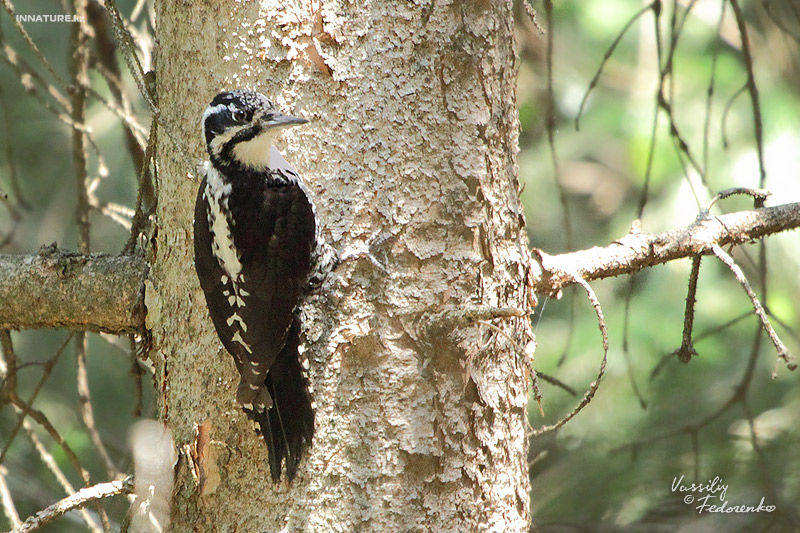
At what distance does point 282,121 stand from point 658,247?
1.08 metres

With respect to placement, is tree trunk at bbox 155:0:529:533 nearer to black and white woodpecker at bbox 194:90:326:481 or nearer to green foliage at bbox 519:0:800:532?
black and white woodpecker at bbox 194:90:326:481

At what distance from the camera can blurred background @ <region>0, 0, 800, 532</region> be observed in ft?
10.8

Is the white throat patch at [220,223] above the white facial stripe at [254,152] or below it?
below

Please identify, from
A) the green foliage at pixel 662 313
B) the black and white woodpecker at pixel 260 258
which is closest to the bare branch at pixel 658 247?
the green foliage at pixel 662 313

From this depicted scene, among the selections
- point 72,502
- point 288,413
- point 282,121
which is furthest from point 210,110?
point 72,502

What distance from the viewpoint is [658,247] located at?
2.29m

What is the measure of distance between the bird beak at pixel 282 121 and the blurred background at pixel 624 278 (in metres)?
0.90

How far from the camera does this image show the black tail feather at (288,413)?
6.16 ft

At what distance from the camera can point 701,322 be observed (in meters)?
3.83

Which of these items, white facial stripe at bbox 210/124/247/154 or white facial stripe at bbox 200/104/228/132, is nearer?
white facial stripe at bbox 200/104/228/132

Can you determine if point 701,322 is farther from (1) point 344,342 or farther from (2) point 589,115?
(1) point 344,342

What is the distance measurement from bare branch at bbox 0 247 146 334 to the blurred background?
1.20ft

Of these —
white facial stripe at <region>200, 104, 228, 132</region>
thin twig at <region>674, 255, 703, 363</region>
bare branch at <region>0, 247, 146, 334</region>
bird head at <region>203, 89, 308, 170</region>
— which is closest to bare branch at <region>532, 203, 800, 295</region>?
thin twig at <region>674, 255, 703, 363</region>

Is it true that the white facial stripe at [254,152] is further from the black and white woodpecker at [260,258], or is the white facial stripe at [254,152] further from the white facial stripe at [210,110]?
the white facial stripe at [210,110]
